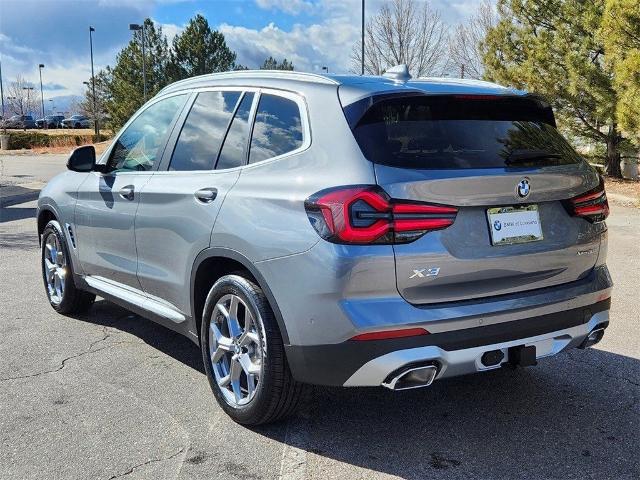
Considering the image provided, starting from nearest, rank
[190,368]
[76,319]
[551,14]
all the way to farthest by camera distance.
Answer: [190,368] → [76,319] → [551,14]

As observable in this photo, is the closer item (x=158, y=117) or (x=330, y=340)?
(x=330, y=340)

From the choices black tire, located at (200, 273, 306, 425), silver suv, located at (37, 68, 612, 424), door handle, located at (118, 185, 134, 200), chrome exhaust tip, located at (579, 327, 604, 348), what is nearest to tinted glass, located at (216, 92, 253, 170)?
silver suv, located at (37, 68, 612, 424)

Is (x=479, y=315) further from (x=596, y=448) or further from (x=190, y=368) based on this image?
(x=190, y=368)

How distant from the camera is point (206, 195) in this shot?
3611 millimetres

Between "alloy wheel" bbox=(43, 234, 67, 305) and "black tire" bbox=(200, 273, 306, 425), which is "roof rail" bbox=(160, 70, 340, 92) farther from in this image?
"alloy wheel" bbox=(43, 234, 67, 305)

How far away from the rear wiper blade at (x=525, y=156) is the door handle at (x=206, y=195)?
4.87 feet

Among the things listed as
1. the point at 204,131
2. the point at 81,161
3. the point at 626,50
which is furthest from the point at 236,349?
the point at 626,50

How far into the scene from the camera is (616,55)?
13023 millimetres

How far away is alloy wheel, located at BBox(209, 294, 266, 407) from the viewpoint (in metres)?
3.38

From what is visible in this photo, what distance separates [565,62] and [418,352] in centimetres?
1580

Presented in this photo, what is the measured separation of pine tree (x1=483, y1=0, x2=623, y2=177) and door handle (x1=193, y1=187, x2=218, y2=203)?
13735 millimetres

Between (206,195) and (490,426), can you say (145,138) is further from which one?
(490,426)

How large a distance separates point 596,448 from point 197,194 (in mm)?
2387

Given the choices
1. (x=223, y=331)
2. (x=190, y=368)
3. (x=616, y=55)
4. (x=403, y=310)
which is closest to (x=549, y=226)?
(x=403, y=310)
